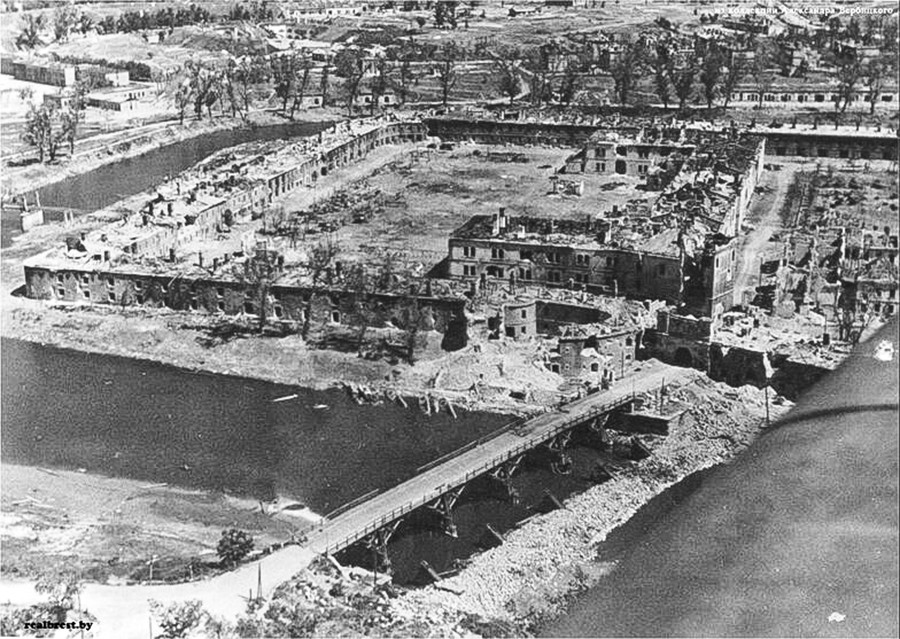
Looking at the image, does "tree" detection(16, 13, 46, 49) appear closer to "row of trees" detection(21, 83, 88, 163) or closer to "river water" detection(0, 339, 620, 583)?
"row of trees" detection(21, 83, 88, 163)

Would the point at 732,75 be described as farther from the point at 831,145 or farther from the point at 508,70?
the point at 508,70

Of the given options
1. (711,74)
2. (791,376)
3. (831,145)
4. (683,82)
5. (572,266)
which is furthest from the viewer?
(711,74)

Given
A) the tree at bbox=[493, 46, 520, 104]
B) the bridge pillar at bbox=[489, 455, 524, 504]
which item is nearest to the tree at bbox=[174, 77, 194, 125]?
the tree at bbox=[493, 46, 520, 104]

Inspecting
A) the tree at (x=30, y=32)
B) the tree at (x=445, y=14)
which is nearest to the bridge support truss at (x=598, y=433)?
the tree at (x=445, y=14)

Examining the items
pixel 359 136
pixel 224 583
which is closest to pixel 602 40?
pixel 359 136

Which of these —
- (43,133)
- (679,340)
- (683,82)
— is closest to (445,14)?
(683,82)

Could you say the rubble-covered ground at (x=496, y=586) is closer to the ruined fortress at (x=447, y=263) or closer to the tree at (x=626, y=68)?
the ruined fortress at (x=447, y=263)
